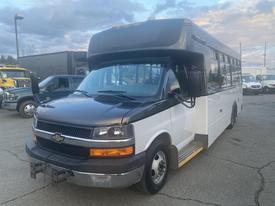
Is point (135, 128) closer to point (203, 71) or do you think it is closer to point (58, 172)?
point (58, 172)

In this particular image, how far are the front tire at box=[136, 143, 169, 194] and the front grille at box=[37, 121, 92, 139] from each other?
2.99ft

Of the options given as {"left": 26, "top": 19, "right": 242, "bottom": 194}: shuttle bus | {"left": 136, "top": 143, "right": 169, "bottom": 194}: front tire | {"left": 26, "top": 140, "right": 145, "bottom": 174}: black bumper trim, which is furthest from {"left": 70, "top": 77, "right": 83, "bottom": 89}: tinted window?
{"left": 26, "top": 140, "right": 145, "bottom": 174}: black bumper trim

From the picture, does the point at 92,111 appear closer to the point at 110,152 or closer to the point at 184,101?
the point at 110,152

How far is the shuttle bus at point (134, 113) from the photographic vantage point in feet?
12.7

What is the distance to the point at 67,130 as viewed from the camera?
4066 millimetres

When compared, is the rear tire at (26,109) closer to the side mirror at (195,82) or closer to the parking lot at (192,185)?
the parking lot at (192,185)

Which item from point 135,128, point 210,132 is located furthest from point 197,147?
point 135,128

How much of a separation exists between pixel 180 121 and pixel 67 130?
211cm

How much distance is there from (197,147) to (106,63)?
7.82 feet

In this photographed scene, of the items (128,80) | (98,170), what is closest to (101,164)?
(98,170)

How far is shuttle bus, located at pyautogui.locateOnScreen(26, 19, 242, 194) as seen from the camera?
388 centimetres

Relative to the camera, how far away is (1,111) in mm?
15539

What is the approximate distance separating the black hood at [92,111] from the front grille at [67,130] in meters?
0.07

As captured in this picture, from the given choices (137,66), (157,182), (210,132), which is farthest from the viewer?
(210,132)
